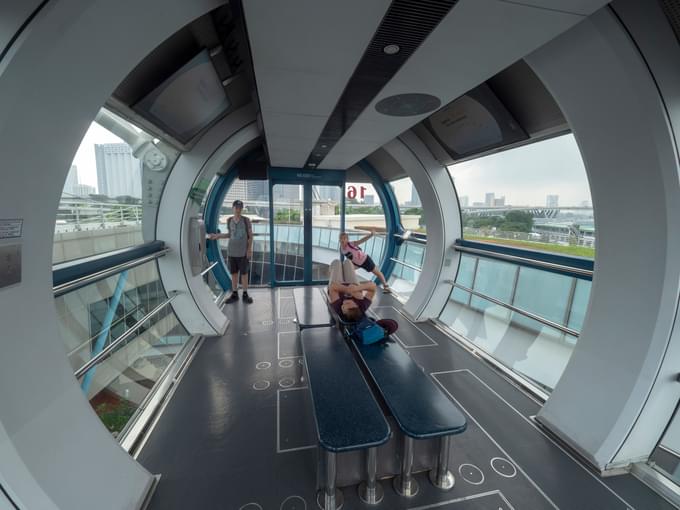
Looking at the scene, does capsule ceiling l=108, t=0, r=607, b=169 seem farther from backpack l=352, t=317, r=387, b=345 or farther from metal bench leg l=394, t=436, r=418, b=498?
metal bench leg l=394, t=436, r=418, b=498

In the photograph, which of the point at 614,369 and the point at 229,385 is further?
the point at 229,385

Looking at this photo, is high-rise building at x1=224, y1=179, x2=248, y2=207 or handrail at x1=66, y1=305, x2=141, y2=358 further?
high-rise building at x1=224, y1=179, x2=248, y2=207

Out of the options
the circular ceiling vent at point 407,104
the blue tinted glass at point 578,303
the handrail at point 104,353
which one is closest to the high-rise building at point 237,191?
the handrail at point 104,353

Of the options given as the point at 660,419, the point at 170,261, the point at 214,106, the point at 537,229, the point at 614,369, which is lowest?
the point at 660,419

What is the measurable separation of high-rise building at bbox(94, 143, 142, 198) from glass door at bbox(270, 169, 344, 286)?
3.14 meters

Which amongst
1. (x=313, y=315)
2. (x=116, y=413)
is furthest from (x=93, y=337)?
(x=313, y=315)

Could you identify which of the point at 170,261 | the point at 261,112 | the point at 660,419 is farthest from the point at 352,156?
the point at 660,419

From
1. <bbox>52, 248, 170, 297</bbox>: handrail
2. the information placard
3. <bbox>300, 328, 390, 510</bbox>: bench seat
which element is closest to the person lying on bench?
<bbox>300, 328, 390, 510</bbox>: bench seat

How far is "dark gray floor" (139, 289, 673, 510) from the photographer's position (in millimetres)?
1793

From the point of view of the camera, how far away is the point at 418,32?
1.49 metres

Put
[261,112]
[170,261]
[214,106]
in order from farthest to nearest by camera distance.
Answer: [170,261]
[214,106]
[261,112]

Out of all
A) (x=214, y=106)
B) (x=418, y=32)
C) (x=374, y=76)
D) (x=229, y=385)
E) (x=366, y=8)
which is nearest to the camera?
(x=366, y=8)

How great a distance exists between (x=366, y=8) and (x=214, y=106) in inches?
100

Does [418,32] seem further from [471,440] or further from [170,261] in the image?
[170,261]
